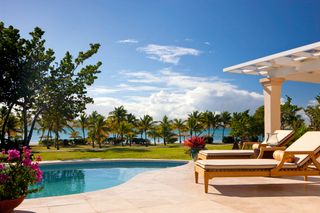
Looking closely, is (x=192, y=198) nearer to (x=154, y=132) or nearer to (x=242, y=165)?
(x=242, y=165)

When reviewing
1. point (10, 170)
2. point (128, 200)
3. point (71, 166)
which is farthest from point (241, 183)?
point (71, 166)

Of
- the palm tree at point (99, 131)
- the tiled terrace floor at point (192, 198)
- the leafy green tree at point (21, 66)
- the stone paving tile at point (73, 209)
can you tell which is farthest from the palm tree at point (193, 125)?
the stone paving tile at point (73, 209)

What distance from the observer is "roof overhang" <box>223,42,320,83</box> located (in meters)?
9.45

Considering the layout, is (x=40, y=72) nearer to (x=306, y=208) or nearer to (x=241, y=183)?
(x=241, y=183)

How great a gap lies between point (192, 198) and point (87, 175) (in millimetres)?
6670

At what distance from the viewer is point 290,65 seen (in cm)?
1070

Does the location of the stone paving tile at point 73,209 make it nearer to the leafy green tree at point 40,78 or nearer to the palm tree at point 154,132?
the leafy green tree at point 40,78

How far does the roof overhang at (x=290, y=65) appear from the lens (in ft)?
31.0

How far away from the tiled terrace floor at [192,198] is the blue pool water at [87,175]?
2511mm

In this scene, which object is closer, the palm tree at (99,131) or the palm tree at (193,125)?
the palm tree at (99,131)

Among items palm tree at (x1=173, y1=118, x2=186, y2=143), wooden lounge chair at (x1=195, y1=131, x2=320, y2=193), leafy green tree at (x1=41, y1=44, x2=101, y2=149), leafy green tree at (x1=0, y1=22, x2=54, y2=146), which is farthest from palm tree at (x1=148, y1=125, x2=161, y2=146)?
wooden lounge chair at (x1=195, y1=131, x2=320, y2=193)

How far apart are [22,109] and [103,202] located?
2627 cm

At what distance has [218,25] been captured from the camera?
51.1 feet


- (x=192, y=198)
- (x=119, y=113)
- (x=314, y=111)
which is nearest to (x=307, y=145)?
(x=192, y=198)
